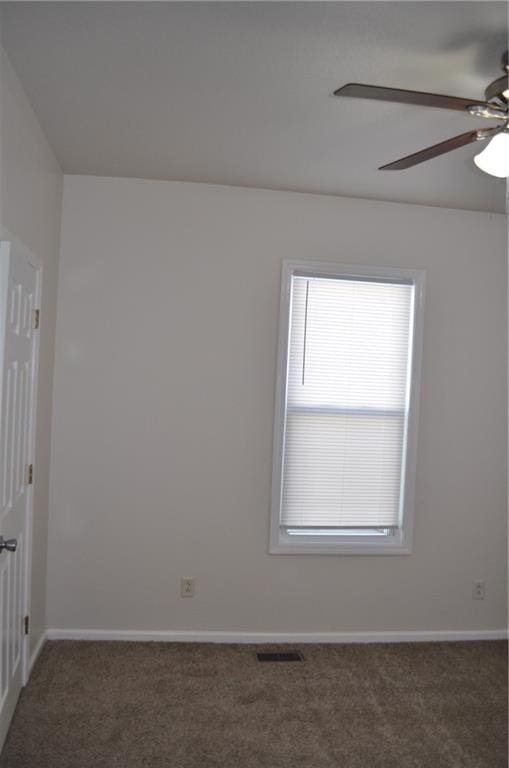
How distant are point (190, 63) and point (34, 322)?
4.53 feet

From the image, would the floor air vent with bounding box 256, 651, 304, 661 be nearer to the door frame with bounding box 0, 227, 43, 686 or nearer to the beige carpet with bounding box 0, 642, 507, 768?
the beige carpet with bounding box 0, 642, 507, 768

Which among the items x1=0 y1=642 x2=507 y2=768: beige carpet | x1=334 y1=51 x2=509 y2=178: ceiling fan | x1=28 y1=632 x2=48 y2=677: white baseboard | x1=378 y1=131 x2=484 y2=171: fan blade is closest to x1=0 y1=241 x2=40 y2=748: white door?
x1=28 y1=632 x2=48 y2=677: white baseboard

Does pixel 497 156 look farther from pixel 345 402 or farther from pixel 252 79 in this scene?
pixel 345 402

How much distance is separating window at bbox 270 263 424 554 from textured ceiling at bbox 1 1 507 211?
663mm

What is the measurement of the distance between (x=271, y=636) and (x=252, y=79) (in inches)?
117

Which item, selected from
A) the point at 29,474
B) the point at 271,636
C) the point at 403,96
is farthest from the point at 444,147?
the point at 271,636

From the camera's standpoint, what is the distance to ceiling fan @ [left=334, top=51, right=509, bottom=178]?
1716 millimetres

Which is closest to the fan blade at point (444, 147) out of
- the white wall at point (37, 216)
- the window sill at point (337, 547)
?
the white wall at point (37, 216)

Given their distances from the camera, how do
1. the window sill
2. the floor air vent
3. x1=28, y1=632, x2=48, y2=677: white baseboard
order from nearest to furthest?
x1=28, y1=632, x2=48, y2=677: white baseboard
the floor air vent
the window sill

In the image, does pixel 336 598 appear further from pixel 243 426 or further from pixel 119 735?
pixel 119 735

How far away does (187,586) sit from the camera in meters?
3.62

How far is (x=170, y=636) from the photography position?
3.60 m

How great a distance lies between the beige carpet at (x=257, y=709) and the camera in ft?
8.39

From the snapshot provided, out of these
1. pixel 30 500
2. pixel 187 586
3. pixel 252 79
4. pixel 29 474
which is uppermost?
pixel 252 79
